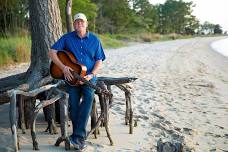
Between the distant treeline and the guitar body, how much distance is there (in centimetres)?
1223

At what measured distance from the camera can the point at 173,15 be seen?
314ft

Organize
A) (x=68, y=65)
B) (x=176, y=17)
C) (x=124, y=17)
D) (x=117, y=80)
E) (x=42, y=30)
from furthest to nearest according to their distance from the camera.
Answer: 1. (x=176, y=17)
2. (x=124, y=17)
3. (x=42, y=30)
4. (x=117, y=80)
5. (x=68, y=65)

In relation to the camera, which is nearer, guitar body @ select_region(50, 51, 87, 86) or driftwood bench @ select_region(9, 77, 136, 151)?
driftwood bench @ select_region(9, 77, 136, 151)

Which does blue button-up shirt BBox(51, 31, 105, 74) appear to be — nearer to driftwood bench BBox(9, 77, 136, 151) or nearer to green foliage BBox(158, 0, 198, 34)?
driftwood bench BBox(9, 77, 136, 151)

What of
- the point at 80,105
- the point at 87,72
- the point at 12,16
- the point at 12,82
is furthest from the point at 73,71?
the point at 12,16

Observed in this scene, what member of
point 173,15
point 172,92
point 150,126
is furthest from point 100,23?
point 173,15

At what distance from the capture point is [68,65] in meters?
5.51

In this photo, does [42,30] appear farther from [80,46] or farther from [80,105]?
[80,105]

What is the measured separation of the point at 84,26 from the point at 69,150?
1624mm

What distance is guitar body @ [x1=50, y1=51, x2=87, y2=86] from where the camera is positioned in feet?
17.9

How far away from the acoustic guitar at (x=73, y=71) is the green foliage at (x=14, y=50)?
A: 9791mm

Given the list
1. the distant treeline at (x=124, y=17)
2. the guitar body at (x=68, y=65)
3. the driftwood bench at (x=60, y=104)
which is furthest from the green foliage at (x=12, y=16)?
the guitar body at (x=68, y=65)

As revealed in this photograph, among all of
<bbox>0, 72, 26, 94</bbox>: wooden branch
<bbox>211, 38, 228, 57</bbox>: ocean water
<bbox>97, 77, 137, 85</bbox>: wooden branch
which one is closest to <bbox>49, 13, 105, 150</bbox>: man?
<bbox>97, 77, 137, 85</bbox>: wooden branch

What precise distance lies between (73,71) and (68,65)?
0.48ft
